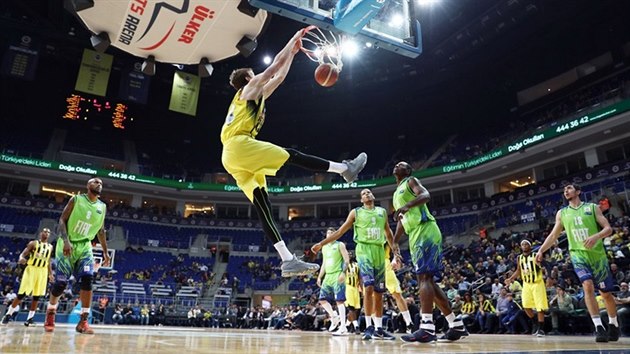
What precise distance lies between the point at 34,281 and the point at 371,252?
24.7 ft

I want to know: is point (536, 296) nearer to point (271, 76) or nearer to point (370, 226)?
point (370, 226)

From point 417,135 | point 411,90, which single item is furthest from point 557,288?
point 417,135

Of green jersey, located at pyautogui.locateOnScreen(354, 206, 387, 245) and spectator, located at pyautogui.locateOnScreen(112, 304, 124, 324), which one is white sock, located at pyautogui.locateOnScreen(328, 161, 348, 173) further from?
spectator, located at pyautogui.locateOnScreen(112, 304, 124, 324)

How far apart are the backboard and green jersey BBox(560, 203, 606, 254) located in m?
3.00

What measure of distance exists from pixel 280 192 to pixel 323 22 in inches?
1014

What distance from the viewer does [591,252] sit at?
5.59m

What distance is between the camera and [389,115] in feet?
107

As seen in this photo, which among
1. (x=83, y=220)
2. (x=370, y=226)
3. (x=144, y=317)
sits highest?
(x=370, y=226)

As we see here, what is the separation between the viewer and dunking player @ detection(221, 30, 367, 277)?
377 centimetres

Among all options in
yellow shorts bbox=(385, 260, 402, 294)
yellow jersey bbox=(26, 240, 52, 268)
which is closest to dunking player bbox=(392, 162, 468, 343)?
yellow shorts bbox=(385, 260, 402, 294)

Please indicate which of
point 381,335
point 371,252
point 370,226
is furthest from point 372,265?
point 381,335

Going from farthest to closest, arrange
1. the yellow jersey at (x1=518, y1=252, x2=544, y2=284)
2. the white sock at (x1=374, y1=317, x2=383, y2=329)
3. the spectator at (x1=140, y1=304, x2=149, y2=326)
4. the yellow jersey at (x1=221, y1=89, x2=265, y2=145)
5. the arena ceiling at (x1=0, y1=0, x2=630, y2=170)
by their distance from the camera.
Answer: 1. the arena ceiling at (x1=0, y1=0, x2=630, y2=170)
2. the spectator at (x1=140, y1=304, x2=149, y2=326)
3. the yellow jersey at (x1=518, y1=252, x2=544, y2=284)
4. the white sock at (x1=374, y1=317, x2=383, y2=329)
5. the yellow jersey at (x1=221, y1=89, x2=265, y2=145)

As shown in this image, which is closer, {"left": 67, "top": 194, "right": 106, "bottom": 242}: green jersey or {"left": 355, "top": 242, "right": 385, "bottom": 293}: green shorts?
{"left": 67, "top": 194, "right": 106, "bottom": 242}: green jersey

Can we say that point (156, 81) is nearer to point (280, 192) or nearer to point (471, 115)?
point (280, 192)
